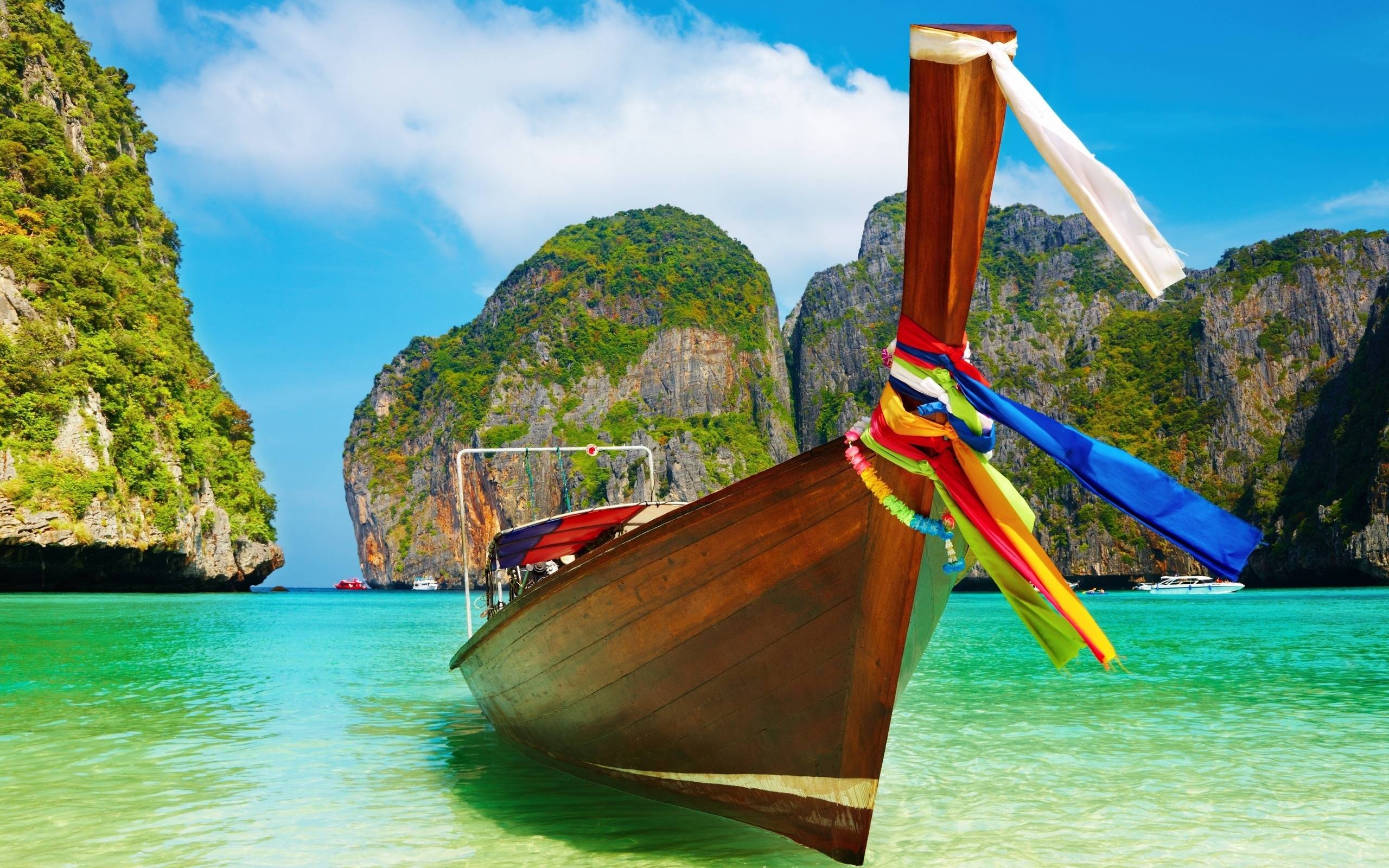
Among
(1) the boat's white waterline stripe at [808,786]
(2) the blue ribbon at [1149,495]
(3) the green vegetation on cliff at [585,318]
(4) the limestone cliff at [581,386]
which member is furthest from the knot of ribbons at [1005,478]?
(3) the green vegetation on cliff at [585,318]

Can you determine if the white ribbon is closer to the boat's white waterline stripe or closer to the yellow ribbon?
the yellow ribbon

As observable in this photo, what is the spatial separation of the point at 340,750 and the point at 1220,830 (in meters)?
6.38

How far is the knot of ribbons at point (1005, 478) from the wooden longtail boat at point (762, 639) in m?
0.16

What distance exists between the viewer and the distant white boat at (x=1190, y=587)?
52.3m

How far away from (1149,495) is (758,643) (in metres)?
1.88

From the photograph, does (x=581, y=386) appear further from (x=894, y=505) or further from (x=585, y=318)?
(x=894, y=505)

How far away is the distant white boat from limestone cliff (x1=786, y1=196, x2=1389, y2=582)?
3.81m

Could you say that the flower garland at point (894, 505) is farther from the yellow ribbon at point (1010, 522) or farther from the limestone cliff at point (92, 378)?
the limestone cliff at point (92, 378)

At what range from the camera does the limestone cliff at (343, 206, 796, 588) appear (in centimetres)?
9669

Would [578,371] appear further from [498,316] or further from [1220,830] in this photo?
[1220,830]

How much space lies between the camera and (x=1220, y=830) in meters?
4.91

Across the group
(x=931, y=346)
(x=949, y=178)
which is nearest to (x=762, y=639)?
(x=931, y=346)

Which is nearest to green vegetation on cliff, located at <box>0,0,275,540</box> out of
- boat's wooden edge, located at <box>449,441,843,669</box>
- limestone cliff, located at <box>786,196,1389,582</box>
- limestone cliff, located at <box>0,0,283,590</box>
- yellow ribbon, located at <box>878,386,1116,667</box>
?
limestone cliff, located at <box>0,0,283,590</box>

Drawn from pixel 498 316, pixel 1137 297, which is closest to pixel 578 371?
pixel 498 316
